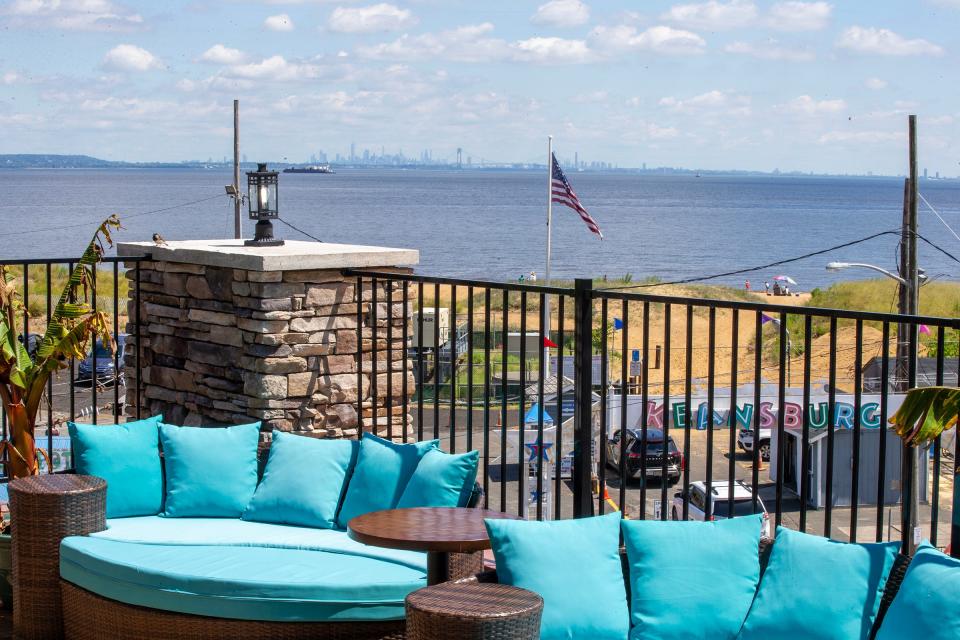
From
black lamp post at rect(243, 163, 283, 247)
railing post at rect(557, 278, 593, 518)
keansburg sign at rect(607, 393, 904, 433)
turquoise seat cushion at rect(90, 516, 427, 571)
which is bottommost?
Result: keansburg sign at rect(607, 393, 904, 433)

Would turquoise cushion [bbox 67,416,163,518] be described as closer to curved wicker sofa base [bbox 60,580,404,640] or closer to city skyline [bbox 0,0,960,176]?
curved wicker sofa base [bbox 60,580,404,640]

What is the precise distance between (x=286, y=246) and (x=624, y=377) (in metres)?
2.56

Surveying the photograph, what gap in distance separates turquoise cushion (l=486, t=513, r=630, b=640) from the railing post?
861mm

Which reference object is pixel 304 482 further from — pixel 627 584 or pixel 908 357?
pixel 908 357

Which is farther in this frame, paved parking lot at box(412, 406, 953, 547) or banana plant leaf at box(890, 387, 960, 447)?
paved parking lot at box(412, 406, 953, 547)

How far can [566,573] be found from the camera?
3123 millimetres

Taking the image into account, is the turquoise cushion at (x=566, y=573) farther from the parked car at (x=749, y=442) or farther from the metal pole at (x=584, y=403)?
the parked car at (x=749, y=442)

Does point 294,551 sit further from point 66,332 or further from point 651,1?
point 651,1

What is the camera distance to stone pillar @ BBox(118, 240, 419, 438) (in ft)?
16.9

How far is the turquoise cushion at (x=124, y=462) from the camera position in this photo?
4457 mm

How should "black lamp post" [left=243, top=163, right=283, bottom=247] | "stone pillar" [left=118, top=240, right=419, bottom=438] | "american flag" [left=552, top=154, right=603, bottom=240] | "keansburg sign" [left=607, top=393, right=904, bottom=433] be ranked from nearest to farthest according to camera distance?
"stone pillar" [left=118, top=240, right=419, bottom=438], "black lamp post" [left=243, top=163, right=283, bottom=247], "keansburg sign" [left=607, top=393, right=904, bottom=433], "american flag" [left=552, top=154, right=603, bottom=240]

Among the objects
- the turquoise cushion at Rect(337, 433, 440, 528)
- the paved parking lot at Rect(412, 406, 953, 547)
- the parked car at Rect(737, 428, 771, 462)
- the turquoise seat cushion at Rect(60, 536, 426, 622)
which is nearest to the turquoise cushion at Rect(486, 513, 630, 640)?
the turquoise seat cushion at Rect(60, 536, 426, 622)

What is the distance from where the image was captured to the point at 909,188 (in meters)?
14.6

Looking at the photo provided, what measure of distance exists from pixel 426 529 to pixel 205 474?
5.05 feet
